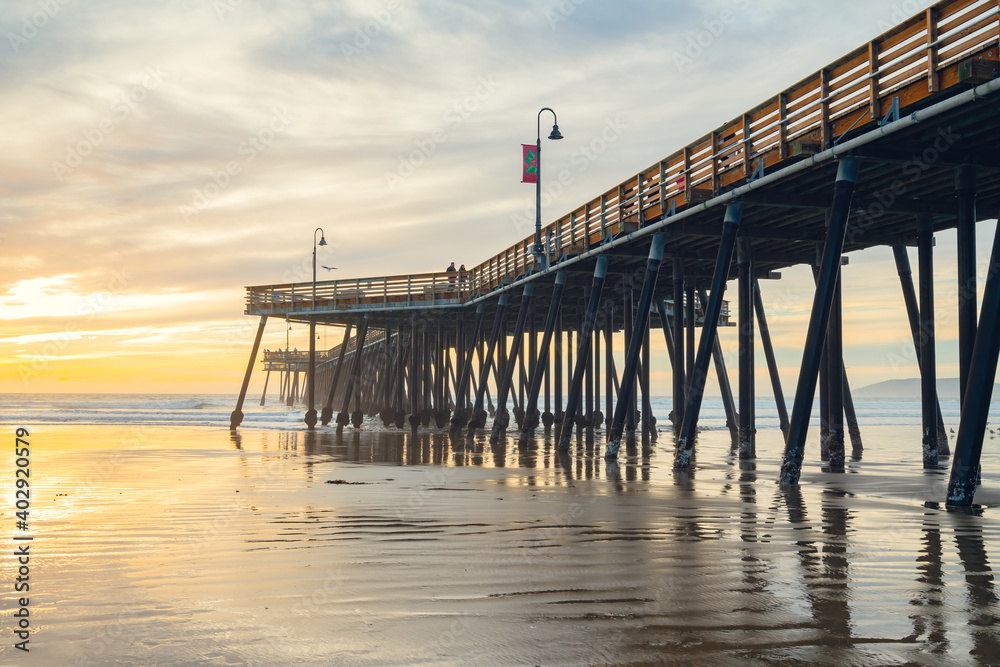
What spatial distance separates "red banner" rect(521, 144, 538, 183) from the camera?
27.1 m

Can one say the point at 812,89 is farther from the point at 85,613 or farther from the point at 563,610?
the point at 85,613

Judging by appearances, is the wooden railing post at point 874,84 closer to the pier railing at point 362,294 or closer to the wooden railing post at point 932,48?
the wooden railing post at point 932,48

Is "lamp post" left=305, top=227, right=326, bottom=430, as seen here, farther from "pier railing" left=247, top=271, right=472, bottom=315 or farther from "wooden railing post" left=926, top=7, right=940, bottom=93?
"wooden railing post" left=926, top=7, right=940, bottom=93

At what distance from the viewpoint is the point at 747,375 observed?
60.3ft

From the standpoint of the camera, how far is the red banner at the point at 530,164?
89.0 ft

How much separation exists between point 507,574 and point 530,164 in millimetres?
22538

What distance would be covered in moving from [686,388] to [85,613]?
1757cm

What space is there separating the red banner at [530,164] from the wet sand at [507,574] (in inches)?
629

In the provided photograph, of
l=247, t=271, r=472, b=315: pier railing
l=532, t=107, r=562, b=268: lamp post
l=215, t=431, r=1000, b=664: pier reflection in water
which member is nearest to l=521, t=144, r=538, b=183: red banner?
l=532, t=107, r=562, b=268: lamp post

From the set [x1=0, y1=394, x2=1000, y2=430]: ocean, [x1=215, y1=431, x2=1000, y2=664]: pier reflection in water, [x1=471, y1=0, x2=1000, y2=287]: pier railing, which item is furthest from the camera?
[x1=0, y1=394, x2=1000, y2=430]: ocean

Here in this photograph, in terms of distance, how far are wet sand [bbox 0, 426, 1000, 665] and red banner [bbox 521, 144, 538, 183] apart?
52.4 feet

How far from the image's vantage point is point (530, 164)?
27375 mm

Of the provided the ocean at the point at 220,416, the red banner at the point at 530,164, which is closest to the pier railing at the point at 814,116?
the red banner at the point at 530,164

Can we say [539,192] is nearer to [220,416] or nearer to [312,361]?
[312,361]
